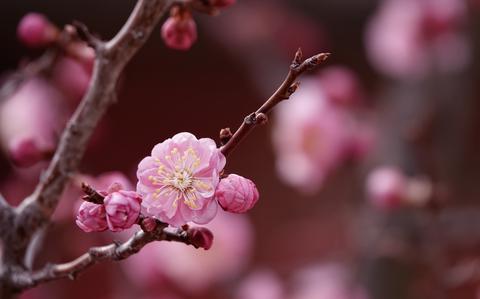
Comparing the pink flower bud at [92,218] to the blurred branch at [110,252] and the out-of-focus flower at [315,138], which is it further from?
the out-of-focus flower at [315,138]

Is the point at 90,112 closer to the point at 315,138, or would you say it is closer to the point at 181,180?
the point at 181,180

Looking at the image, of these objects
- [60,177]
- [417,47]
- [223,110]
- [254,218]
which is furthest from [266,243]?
[60,177]

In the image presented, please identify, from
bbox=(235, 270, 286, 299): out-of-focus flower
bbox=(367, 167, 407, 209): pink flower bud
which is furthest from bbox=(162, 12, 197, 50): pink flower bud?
bbox=(235, 270, 286, 299): out-of-focus flower

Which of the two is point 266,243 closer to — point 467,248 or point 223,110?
point 223,110

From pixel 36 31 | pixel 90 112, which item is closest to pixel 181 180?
pixel 90 112

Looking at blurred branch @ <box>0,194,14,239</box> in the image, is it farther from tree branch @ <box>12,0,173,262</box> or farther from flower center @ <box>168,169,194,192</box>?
flower center @ <box>168,169,194,192</box>

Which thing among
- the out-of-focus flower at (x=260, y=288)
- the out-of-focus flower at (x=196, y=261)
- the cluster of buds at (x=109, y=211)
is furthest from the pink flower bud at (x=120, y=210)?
the out-of-focus flower at (x=260, y=288)
